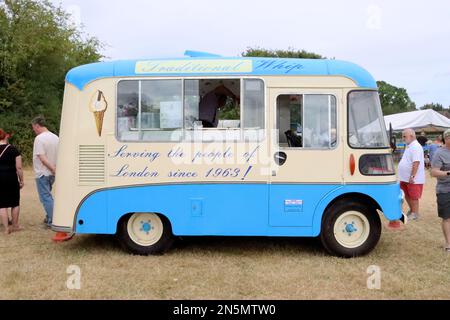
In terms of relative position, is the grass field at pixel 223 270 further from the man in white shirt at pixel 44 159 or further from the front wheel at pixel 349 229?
the man in white shirt at pixel 44 159

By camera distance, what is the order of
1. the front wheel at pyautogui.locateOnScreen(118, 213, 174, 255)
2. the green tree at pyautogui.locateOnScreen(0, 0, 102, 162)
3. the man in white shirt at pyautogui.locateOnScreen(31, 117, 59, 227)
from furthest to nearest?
1. the green tree at pyautogui.locateOnScreen(0, 0, 102, 162)
2. the man in white shirt at pyautogui.locateOnScreen(31, 117, 59, 227)
3. the front wheel at pyautogui.locateOnScreen(118, 213, 174, 255)

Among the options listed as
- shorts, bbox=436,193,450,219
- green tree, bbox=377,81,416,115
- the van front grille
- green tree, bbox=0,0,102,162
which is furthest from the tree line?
green tree, bbox=377,81,416,115

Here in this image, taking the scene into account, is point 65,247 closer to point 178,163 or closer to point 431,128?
point 178,163

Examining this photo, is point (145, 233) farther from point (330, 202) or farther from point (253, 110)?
point (330, 202)

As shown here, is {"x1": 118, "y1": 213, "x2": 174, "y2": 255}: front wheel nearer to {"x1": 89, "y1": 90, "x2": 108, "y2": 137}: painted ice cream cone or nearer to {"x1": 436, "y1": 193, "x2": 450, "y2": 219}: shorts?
{"x1": 89, "y1": 90, "x2": 108, "y2": 137}: painted ice cream cone

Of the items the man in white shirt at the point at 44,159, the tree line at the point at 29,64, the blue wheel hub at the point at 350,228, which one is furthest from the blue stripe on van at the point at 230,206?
the tree line at the point at 29,64

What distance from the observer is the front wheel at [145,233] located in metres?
6.14

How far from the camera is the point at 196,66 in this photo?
6055mm

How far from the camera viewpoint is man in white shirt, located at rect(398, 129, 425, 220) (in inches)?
321

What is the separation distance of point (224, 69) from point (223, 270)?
106 inches

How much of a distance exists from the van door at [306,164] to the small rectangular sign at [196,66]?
553mm

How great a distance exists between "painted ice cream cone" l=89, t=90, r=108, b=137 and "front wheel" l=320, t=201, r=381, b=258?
11.0 ft

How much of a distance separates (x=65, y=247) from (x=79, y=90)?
94.3 inches

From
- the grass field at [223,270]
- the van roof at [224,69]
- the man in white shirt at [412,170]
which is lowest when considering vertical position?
the grass field at [223,270]
